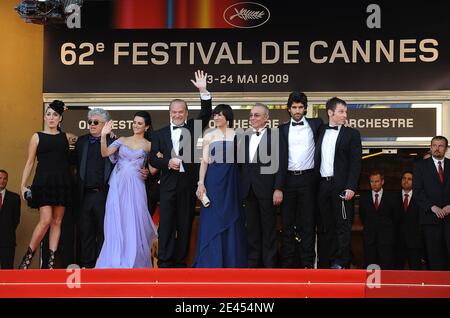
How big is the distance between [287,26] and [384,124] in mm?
1750

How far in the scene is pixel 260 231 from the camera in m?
10.6

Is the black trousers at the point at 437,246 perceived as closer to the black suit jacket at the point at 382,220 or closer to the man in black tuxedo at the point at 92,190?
the black suit jacket at the point at 382,220

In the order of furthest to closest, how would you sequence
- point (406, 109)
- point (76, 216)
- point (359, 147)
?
point (406, 109) < point (76, 216) < point (359, 147)

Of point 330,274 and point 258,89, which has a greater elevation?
point 258,89

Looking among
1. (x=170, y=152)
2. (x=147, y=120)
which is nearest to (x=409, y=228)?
(x=170, y=152)

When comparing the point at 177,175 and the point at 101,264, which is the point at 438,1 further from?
the point at 101,264

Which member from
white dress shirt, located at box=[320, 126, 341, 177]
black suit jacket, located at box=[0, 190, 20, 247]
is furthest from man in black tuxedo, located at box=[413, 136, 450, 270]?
black suit jacket, located at box=[0, 190, 20, 247]

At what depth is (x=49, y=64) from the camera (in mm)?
13930

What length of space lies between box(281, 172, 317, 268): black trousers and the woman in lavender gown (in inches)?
60.6

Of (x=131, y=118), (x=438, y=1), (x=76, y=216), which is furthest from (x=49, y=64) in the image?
(x=438, y=1)

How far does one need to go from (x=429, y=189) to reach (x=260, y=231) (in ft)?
6.19

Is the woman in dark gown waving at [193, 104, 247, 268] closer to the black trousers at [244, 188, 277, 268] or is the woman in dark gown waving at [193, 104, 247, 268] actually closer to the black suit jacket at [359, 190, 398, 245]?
the black trousers at [244, 188, 277, 268]

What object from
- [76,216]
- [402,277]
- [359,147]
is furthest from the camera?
[76,216]

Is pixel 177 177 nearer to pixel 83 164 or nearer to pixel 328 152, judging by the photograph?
pixel 83 164
